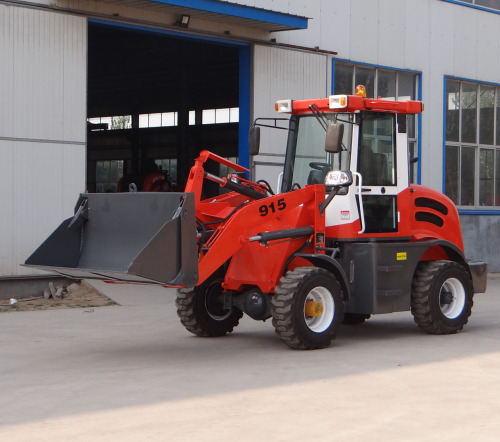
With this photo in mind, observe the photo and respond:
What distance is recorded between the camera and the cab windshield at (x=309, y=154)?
1135cm

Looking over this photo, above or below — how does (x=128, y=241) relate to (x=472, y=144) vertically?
below

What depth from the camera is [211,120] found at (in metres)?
39.4

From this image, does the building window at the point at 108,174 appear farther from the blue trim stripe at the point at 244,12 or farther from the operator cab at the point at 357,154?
the operator cab at the point at 357,154

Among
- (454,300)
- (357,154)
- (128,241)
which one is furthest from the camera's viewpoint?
(454,300)

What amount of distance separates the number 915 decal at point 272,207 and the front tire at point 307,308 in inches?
28.3

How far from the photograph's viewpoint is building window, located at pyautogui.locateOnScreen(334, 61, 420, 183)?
67.5 ft

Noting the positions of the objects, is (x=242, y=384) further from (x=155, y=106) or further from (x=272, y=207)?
(x=155, y=106)

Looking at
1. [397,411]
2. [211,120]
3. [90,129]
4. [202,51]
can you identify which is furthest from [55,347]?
[90,129]

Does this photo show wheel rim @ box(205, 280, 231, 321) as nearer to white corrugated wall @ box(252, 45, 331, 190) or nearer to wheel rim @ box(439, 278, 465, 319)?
wheel rim @ box(439, 278, 465, 319)

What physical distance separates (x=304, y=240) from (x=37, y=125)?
6.39 meters

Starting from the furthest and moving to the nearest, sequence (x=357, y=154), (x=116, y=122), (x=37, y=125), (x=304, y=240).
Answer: (x=116, y=122) < (x=37, y=125) < (x=357, y=154) < (x=304, y=240)

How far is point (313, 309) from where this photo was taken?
10625 millimetres

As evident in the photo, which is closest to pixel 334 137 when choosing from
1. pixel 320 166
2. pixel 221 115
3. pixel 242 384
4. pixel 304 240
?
pixel 320 166

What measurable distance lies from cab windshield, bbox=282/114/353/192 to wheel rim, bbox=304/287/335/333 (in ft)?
4.74
